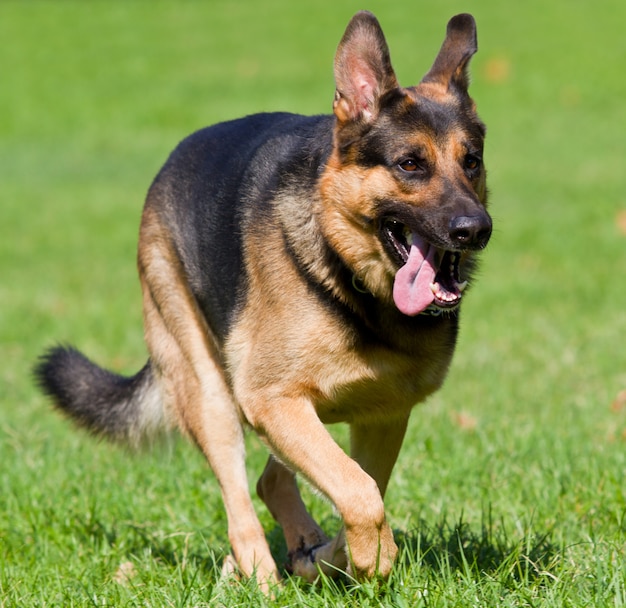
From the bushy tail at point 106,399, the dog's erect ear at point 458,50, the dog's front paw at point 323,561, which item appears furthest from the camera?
the bushy tail at point 106,399

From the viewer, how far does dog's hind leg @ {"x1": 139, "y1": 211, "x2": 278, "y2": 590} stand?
14.6 feet

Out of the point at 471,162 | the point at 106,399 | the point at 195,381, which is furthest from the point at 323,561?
the point at 106,399

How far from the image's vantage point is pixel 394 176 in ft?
12.9

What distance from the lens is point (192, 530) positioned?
470 cm

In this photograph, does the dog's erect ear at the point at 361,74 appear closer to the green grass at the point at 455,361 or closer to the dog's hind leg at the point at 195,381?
the green grass at the point at 455,361

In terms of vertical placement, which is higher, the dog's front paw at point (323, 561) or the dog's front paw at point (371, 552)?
the dog's front paw at point (371, 552)

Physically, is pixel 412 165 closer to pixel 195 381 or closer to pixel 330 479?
pixel 330 479

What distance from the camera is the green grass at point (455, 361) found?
393cm

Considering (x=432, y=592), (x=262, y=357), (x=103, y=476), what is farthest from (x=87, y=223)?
(x=432, y=592)

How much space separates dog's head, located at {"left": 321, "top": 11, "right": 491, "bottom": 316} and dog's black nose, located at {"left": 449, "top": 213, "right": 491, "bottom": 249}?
0.08m

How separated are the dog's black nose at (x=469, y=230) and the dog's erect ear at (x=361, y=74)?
2.09 feet

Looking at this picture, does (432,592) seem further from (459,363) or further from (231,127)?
(459,363)

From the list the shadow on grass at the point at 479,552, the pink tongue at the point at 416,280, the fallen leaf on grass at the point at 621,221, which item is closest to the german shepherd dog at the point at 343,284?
the pink tongue at the point at 416,280

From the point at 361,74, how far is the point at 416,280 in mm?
848
